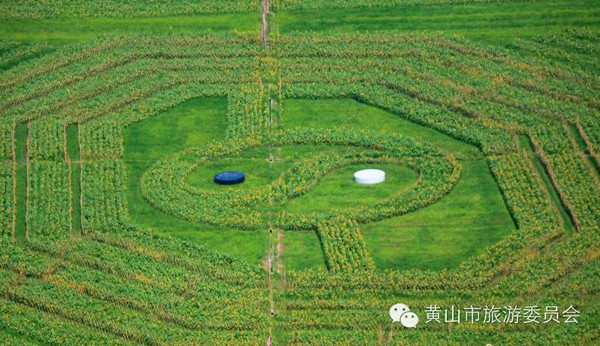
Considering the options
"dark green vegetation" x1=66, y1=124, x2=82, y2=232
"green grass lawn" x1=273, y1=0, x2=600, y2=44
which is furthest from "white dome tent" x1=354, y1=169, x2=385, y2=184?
"green grass lawn" x1=273, y1=0, x2=600, y2=44

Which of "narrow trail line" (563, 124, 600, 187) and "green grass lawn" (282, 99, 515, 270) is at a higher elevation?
"narrow trail line" (563, 124, 600, 187)

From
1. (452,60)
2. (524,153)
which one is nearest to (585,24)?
(452,60)

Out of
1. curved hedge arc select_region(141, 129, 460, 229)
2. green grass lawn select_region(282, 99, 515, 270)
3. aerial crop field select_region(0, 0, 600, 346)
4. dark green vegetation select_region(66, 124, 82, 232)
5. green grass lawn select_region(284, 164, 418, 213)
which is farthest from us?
green grass lawn select_region(284, 164, 418, 213)

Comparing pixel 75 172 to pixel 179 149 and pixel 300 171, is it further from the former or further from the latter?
pixel 300 171

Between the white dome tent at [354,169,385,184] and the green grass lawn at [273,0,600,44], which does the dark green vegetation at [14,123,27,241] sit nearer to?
the white dome tent at [354,169,385,184]

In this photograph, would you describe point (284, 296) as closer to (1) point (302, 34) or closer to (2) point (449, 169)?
(2) point (449, 169)

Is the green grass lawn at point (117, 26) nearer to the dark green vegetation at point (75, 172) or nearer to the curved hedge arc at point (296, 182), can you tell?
the dark green vegetation at point (75, 172)
